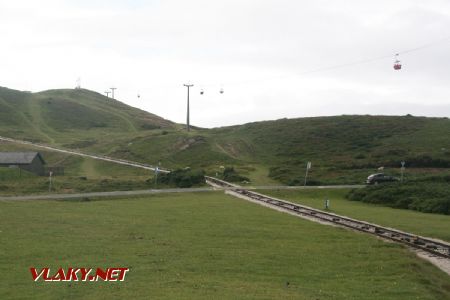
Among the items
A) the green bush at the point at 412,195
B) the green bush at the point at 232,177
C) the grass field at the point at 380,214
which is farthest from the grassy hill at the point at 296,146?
the green bush at the point at 412,195

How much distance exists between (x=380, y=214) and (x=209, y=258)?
23865mm

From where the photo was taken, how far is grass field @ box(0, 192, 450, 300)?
19484mm

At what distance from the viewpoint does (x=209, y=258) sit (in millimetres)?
24844

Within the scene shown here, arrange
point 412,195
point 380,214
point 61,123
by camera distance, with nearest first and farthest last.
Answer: point 380,214 < point 412,195 < point 61,123

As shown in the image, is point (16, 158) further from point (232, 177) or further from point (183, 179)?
point (232, 177)

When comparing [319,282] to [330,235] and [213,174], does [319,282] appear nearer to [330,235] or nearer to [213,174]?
[330,235]

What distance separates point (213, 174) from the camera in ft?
259

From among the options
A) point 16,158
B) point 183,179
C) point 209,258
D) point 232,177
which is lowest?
point 209,258

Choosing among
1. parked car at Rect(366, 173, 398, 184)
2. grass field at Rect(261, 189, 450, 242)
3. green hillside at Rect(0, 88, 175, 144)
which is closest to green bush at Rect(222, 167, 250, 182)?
grass field at Rect(261, 189, 450, 242)

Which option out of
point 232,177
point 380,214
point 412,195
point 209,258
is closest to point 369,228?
point 380,214

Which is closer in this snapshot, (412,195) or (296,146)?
(412,195)

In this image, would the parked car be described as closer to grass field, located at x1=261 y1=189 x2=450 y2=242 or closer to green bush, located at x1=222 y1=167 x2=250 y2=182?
grass field, located at x1=261 y1=189 x2=450 y2=242

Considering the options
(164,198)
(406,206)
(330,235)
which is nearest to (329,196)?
(406,206)

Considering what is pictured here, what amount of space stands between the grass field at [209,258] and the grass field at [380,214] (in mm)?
5599
